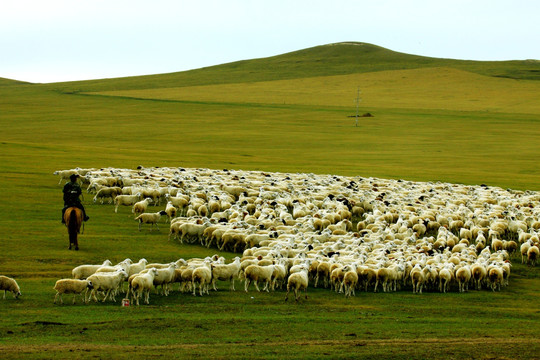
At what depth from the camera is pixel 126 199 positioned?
90.2ft

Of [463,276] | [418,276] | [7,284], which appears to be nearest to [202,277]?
[7,284]

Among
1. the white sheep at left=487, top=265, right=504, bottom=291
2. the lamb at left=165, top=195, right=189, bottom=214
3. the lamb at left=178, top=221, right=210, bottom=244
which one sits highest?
the lamb at left=165, top=195, right=189, bottom=214

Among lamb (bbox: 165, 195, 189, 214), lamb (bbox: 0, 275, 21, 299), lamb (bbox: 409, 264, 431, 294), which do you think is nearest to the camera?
lamb (bbox: 0, 275, 21, 299)

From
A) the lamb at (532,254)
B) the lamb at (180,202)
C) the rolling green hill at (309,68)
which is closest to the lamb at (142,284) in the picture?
the lamb at (180,202)

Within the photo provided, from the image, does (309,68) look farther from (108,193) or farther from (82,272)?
(82,272)

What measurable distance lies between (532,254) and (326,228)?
679 cm

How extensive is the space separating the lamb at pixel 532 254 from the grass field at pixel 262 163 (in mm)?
392

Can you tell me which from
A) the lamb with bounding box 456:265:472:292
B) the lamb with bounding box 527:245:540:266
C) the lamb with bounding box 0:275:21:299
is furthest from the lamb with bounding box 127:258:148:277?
the lamb with bounding box 527:245:540:266

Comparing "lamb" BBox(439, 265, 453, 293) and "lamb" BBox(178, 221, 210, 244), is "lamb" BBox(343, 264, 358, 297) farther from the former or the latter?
"lamb" BBox(178, 221, 210, 244)

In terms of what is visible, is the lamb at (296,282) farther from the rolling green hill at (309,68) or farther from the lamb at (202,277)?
the rolling green hill at (309,68)

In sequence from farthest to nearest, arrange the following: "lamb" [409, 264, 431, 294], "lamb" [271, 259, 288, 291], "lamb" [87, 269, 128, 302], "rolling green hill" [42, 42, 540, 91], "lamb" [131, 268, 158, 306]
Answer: "rolling green hill" [42, 42, 540, 91] → "lamb" [409, 264, 431, 294] → "lamb" [271, 259, 288, 291] → "lamb" [131, 268, 158, 306] → "lamb" [87, 269, 128, 302]

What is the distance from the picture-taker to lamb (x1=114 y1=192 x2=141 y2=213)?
27.3 meters

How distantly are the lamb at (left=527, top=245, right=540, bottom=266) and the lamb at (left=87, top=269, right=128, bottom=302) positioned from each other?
13.7 m

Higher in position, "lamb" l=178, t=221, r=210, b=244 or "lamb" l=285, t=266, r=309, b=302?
"lamb" l=178, t=221, r=210, b=244
